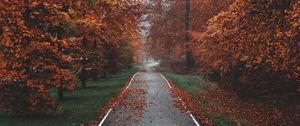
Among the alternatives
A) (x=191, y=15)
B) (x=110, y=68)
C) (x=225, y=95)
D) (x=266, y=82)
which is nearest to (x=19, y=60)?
(x=266, y=82)

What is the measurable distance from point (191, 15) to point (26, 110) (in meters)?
35.3

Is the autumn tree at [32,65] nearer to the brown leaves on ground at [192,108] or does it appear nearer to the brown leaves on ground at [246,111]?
the brown leaves on ground at [192,108]

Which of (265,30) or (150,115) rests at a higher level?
(265,30)

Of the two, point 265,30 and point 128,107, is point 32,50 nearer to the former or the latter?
point 128,107

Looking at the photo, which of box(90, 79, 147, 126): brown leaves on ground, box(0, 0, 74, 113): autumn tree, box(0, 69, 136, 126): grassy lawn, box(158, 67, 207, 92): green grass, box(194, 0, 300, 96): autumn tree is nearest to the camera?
box(194, 0, 300, 96): autumn tree

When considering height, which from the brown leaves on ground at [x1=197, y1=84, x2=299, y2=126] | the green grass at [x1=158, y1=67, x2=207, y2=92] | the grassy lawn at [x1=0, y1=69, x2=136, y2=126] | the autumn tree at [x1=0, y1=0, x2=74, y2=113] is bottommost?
the brown leaves on ground at [x1=197, y1=84, x2=299, y2=126]

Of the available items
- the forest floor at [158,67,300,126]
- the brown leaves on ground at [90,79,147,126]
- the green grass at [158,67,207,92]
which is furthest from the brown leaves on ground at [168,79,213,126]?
the green grass at [158,67,207,92]

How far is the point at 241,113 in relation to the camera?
62.5ft

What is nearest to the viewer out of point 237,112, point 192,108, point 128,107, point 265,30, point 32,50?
point 265,30

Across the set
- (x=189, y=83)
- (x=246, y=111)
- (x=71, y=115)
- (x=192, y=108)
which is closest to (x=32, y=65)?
(x=71, y=115)

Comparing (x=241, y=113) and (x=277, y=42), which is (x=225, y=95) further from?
(x=277, y=42)

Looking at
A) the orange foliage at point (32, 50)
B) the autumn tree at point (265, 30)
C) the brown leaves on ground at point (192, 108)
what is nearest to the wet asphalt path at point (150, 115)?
the brown leaves on ground at point (192, 108)

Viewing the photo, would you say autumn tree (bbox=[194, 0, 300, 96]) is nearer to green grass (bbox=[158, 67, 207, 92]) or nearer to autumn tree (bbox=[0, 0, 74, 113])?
autumn tree (bbox=[0, 0, 74, 113])

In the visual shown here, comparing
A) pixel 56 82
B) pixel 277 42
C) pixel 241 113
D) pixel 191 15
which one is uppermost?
pixel 191 15
